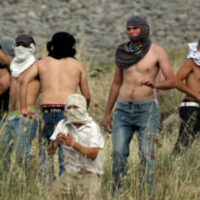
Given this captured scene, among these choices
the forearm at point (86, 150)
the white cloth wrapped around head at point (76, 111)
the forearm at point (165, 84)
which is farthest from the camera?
the forearm at point (165, 84)

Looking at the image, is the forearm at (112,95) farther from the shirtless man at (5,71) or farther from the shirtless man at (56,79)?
the shirtless man at (5,71)

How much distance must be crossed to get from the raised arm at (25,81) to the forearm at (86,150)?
1.03m

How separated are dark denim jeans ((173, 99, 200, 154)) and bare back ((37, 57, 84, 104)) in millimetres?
1323

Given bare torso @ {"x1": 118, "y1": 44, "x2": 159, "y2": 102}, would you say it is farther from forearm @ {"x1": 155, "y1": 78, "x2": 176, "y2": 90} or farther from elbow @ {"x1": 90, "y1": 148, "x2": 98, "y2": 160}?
elbow @ {"x1": 90, "y1": 148, "x2": 98, "y2": 160}

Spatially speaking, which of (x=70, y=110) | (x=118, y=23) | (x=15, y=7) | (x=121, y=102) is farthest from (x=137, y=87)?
(x=15, y=7)

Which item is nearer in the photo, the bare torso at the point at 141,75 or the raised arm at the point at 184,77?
the bare torso at the point at 141,75

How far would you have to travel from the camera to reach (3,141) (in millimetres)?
7160

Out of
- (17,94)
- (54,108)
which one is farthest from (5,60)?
(54,108)

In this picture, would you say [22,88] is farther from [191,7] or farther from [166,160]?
[191,7]

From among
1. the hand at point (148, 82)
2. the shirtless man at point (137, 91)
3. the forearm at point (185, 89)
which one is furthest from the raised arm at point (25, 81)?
the forearm at point (185, 89)

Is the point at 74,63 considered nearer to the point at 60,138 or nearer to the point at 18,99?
the point at 18,99

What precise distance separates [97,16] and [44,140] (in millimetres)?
19049

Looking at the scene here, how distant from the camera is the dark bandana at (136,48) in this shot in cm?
715

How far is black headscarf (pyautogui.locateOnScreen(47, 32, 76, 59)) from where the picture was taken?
7.41 metres
